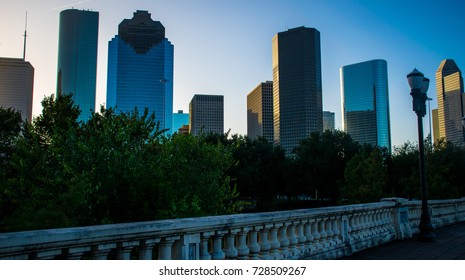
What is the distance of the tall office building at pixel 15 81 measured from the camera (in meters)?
5.53

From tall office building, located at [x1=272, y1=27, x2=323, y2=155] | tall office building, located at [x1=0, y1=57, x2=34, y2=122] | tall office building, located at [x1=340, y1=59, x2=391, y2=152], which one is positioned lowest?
tall office building, located at [x1=0, y1=57, x2=34, y2=122]

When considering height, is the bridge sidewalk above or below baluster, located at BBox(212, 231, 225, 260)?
below

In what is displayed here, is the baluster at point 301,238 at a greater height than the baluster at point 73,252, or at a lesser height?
lesser

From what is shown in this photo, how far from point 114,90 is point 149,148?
124 metres

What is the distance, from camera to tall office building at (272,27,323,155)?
618 ft

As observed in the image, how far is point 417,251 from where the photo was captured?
8414mm

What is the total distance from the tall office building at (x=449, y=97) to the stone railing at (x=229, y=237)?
8.27 feet

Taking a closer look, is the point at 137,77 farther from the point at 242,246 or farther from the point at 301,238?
the point at 242,246

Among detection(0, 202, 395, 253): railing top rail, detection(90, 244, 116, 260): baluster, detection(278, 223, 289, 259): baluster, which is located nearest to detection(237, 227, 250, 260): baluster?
detection(0, 202, 395, 253): railing top rail

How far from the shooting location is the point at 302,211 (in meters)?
6.68

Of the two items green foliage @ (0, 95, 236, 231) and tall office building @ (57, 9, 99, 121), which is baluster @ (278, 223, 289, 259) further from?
A: tall office building @ (57, 9, 99, 121)

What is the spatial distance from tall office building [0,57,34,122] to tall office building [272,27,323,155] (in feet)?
597

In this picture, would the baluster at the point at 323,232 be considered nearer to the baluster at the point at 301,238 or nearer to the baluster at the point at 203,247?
Answer: the baluster at the point at 301,238

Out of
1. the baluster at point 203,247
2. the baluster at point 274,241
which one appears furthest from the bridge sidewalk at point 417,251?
the baluster at point 203,247
